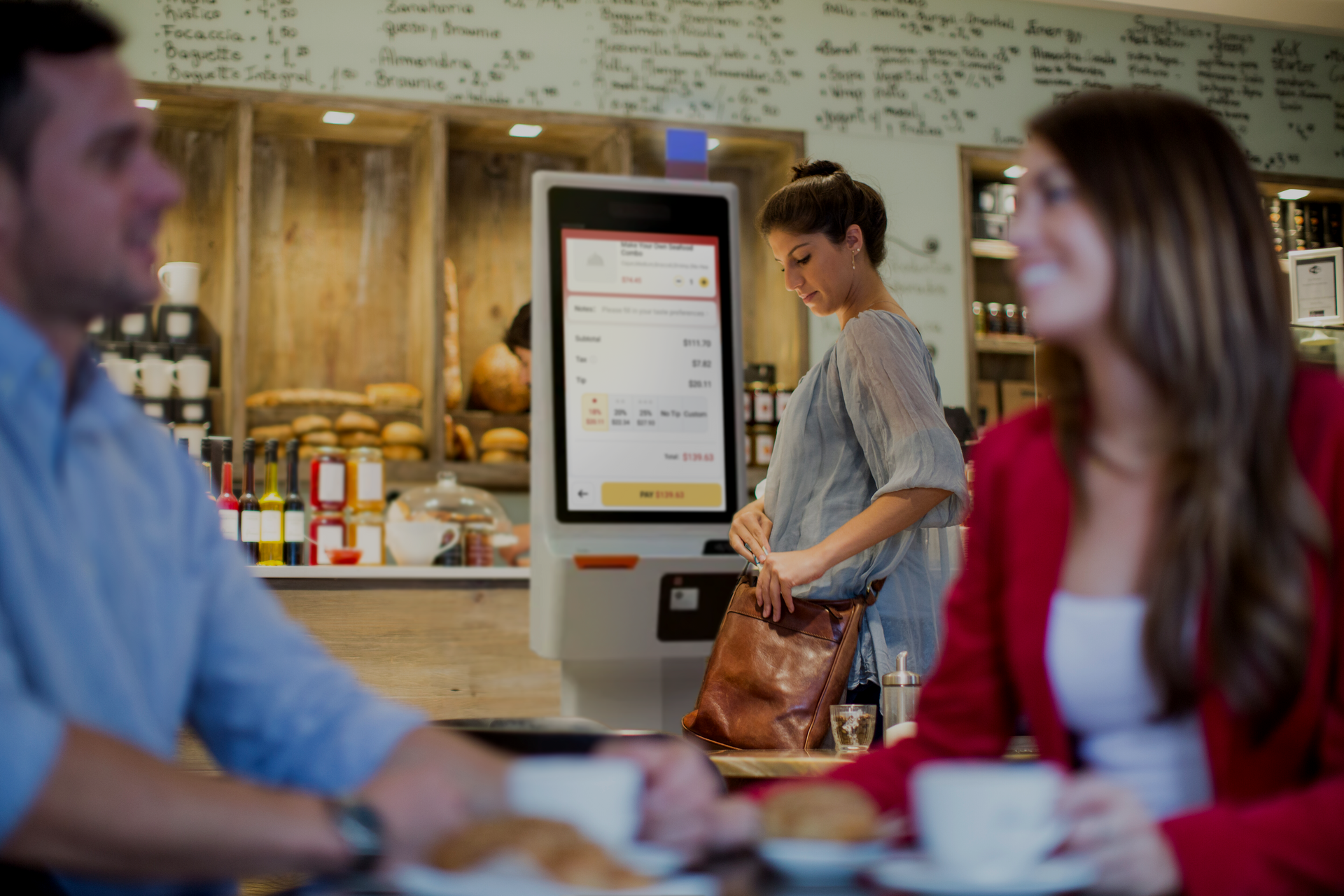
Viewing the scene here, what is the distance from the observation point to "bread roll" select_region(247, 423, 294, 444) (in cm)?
416

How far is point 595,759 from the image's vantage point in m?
0.71

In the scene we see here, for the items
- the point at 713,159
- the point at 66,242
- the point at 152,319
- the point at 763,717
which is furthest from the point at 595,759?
the point at 713,159

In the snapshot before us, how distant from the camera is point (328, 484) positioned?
3029 millimetres

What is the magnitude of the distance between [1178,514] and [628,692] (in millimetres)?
1457

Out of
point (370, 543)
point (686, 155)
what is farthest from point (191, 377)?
point (686, 155)

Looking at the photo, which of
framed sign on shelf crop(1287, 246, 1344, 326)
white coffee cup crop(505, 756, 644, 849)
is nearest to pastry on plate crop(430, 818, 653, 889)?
white coffee cup crop(505, 756, 644, 849)

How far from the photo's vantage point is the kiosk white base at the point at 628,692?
2.20 metres

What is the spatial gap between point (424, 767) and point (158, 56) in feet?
13.2

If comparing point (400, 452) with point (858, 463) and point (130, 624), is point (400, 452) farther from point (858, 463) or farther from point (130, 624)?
point (130, 624)

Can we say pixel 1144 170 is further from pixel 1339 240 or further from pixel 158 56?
pixel 1339 240

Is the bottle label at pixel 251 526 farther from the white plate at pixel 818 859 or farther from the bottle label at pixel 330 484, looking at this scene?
the white plate at pixel 818 859

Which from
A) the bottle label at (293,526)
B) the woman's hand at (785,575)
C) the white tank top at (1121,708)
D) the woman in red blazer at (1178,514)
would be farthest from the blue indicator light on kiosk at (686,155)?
the white tank top at (1121,708)

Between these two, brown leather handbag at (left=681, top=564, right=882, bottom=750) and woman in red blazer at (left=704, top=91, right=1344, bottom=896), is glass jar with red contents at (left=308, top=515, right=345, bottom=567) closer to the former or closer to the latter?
brown leather handbag at (left=681, top=564, right=882, bottom=750)

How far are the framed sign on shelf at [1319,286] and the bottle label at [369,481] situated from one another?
2.04m
